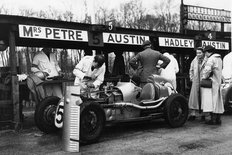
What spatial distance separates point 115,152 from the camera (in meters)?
5.56

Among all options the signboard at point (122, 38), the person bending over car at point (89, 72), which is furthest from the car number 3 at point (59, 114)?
the signboard at point (122, 38)

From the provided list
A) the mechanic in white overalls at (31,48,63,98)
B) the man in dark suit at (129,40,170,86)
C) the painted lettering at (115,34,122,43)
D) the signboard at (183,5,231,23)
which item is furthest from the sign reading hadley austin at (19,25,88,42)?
the signboard at (183,5,231,23)

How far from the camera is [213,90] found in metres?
8.37

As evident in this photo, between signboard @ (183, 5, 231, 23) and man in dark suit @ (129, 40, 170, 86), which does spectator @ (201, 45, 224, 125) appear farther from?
signboard @ (183, 5, 231, 23)

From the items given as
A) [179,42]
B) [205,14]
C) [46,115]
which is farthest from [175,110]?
[205,14]

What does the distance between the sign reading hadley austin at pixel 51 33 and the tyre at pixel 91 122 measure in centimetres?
299

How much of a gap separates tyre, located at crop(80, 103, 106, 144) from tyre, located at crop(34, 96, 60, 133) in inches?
55.3

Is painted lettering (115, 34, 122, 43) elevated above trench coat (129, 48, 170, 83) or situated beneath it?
elevated above

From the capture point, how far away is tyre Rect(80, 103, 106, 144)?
20.0ft

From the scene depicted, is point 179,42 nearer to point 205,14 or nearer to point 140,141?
point 140,141

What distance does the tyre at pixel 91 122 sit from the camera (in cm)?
608

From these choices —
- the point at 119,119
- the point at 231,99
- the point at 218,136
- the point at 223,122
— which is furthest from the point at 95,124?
the point at 231,99

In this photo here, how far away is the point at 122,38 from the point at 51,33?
8.71 ft

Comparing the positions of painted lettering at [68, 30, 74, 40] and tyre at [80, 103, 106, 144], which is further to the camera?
painted lettering at [68, 30, 74, 40]
